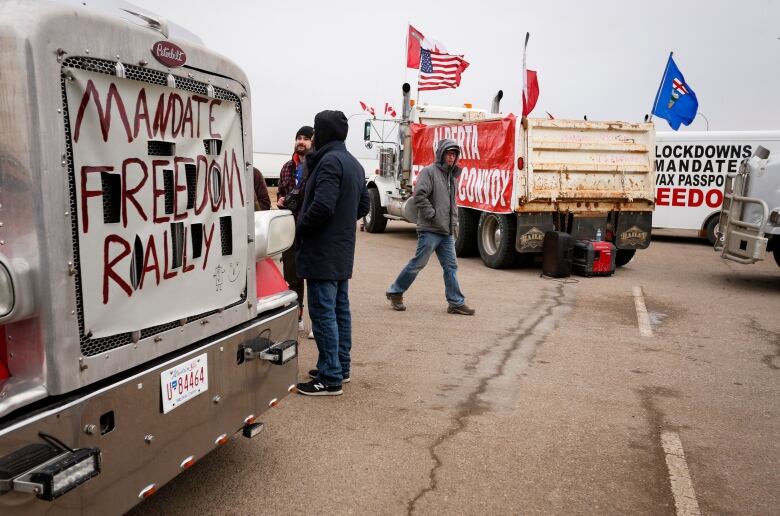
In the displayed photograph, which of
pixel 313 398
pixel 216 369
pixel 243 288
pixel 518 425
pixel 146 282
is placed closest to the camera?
pixel 146 282

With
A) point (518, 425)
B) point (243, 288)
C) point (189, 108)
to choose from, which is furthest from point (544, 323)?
point (189, 108)

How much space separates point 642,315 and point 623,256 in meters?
4.23

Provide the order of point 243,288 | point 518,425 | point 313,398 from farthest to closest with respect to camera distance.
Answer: point 313,398 < point 518,425 < point 243,288

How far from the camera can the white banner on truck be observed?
235cm

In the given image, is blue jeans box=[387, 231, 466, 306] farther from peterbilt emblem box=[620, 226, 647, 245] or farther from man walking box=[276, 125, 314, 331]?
peterbilt emblem box=[620, 226, 647, 245]

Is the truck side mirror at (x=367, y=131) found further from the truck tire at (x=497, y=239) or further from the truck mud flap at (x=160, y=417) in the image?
the truck mud flap at (x=160, y=417)

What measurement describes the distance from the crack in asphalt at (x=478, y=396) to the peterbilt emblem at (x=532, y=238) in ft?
7.18

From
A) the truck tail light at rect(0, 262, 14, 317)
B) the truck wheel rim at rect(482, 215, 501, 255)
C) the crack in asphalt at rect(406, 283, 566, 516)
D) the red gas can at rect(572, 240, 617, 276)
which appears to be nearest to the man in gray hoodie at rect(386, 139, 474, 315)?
the crack in asphalt at rect(406, 283, 566, 516)

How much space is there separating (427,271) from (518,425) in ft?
22.0

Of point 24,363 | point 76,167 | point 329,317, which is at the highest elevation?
point 76,167

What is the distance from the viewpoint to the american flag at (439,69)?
16.6 metres

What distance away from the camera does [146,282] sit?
8.69ft

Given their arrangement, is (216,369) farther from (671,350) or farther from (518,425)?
(671,350)

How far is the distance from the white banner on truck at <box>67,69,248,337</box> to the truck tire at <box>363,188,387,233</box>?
44.5ft
